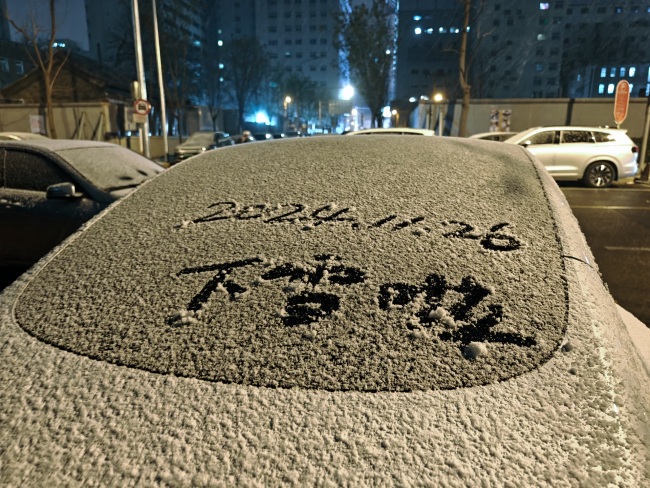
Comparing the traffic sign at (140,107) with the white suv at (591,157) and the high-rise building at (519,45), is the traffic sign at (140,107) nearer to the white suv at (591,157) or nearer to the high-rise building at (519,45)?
the white suv at (591,157)

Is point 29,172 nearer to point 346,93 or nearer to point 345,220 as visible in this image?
point 345,220

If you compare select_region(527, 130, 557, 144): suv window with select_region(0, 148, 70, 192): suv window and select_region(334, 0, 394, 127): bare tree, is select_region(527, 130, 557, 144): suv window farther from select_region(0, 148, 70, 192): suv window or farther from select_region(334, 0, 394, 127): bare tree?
select_region(334, 0, 394, 127): bare tree

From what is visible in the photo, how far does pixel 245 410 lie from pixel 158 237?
3.05ft

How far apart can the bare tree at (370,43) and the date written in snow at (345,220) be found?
4561 centimetres

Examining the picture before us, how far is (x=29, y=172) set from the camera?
15.4ft

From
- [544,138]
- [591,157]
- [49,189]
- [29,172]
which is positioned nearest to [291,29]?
[544,138]

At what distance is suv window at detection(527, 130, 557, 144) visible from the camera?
12.5m

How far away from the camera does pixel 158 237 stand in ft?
5.61

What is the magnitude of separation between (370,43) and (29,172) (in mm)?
43928

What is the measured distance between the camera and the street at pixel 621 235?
4.51 metres

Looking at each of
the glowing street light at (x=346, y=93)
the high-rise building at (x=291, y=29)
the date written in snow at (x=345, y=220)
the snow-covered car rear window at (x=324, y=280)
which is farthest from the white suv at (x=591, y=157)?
the high-rise building at (x=291, y=29)

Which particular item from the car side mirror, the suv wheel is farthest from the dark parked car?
the suv wheel

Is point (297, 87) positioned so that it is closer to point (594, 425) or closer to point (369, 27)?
point (369, 27)

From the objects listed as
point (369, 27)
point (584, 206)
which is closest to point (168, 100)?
point (369, 27)
